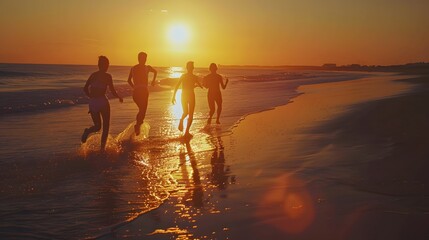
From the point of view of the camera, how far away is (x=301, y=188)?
20.0ft

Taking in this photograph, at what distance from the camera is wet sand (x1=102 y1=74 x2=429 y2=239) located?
460 cm

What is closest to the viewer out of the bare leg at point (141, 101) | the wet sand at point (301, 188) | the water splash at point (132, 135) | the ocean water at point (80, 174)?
the wet sand at point (301, 188)

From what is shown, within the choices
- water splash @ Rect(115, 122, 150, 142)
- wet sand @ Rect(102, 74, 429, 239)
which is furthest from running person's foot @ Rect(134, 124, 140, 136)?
wet sand @ Rect(102, 74, 429, 239)

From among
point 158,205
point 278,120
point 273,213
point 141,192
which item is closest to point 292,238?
point 273,213

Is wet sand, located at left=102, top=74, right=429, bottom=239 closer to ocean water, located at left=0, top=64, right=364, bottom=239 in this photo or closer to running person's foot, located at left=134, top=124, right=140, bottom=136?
ocean water, located at left=0, top=64, right=364, bottom=239

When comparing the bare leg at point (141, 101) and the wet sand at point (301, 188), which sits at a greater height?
the bare leg at point (141, 101)

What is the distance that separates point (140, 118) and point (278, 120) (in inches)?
188

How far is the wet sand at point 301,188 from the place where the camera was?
Answer: 4602mm

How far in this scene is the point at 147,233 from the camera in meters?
4.59

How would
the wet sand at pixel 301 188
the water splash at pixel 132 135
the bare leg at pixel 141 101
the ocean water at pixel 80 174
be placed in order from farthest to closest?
the bare leg at pixel 141 101, the water splash at pixel 132 135, the ocean water at pixel 80 174, the wet sand at pixel 301 188

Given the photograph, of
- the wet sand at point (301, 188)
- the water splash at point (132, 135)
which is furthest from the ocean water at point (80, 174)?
the wet sand at point (301, 188)

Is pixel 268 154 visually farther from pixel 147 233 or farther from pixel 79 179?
pixel 147 233

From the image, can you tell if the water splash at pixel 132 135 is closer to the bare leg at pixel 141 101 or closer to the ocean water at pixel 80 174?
the ocean water at pixel 80 174

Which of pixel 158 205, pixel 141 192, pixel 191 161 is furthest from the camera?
pixel 191 161
